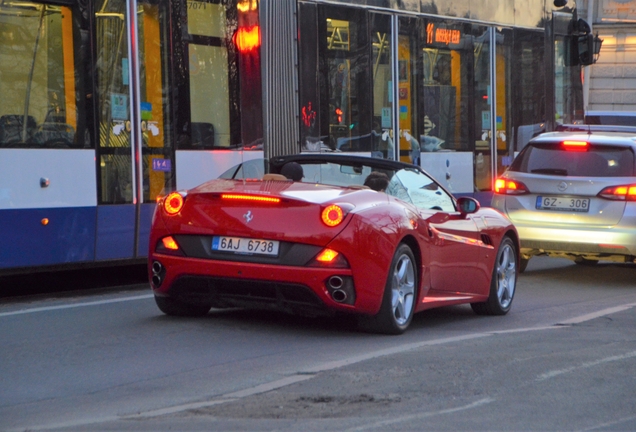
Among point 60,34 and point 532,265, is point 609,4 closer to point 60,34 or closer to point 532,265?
point 532,265

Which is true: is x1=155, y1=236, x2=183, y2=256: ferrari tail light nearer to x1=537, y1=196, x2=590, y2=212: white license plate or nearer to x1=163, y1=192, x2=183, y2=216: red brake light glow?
x1=163, y1=192, x2=183, y2=216: red brake light glow

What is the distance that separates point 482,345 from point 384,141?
7.59m

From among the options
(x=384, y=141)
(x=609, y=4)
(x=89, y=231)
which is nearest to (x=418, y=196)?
(x=89, y=231)

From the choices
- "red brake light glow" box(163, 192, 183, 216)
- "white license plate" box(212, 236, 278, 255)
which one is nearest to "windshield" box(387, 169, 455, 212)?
"white license plate" box(212, 236, 278, 255)

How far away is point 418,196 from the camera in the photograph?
891 centimetres

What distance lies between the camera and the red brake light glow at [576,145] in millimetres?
13617

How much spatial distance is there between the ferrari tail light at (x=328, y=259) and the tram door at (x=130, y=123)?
3967mm

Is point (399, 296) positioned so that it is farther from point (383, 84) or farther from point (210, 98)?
point (383, 84)

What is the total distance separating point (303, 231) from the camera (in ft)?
25.3

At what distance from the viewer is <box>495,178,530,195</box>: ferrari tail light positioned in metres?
13.8

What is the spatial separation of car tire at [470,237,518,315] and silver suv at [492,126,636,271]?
9.32 ft

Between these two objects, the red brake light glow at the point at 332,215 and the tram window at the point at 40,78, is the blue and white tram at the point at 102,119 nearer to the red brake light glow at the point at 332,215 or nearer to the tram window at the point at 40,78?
the tram window at the point at 40,78

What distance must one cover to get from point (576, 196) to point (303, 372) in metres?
7.44

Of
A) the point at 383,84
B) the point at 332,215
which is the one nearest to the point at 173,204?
the point at 332,215
